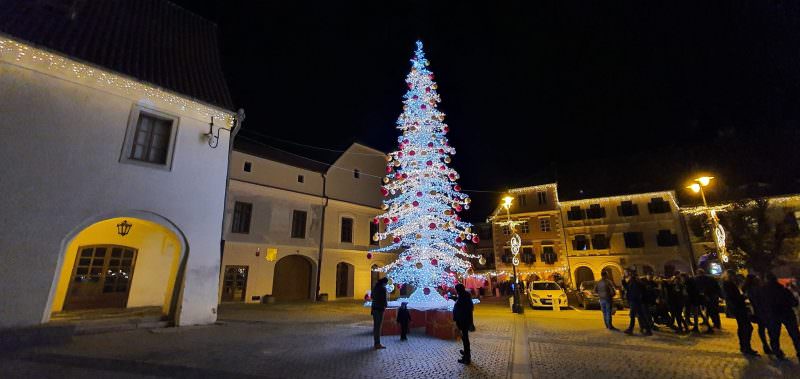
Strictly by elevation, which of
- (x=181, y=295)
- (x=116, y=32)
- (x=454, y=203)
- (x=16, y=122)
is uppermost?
(x=116, y=32)

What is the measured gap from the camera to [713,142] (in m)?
30.5

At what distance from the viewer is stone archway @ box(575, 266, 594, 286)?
30844 mm

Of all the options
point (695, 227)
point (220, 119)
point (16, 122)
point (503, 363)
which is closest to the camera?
point (503, 363)

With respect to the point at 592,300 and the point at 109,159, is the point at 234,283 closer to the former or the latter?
the point at 109,159

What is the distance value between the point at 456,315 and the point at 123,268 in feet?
41.6

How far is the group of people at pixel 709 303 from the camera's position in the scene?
6.68 meters

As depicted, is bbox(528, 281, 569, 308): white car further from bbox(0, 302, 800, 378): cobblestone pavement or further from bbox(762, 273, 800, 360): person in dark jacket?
bbox(762, 273, 800, 360): person in dark jacket

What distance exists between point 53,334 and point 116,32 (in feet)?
29.9

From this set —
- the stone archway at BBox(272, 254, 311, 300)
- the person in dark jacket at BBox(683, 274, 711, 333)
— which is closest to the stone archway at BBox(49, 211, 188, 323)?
the stone archway at BBox(272, 254, 311, 300)

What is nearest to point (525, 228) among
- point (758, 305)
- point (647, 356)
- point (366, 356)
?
point (758, 305)

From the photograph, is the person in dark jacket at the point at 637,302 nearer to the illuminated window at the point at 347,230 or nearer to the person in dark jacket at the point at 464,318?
the person in dark jacket at the point at 464,318

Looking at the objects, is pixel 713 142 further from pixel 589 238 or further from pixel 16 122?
pixel 16 122

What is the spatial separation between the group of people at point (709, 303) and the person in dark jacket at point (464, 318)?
588 centimetres

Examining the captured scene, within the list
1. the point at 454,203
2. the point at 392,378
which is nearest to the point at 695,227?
the point at 454,203
